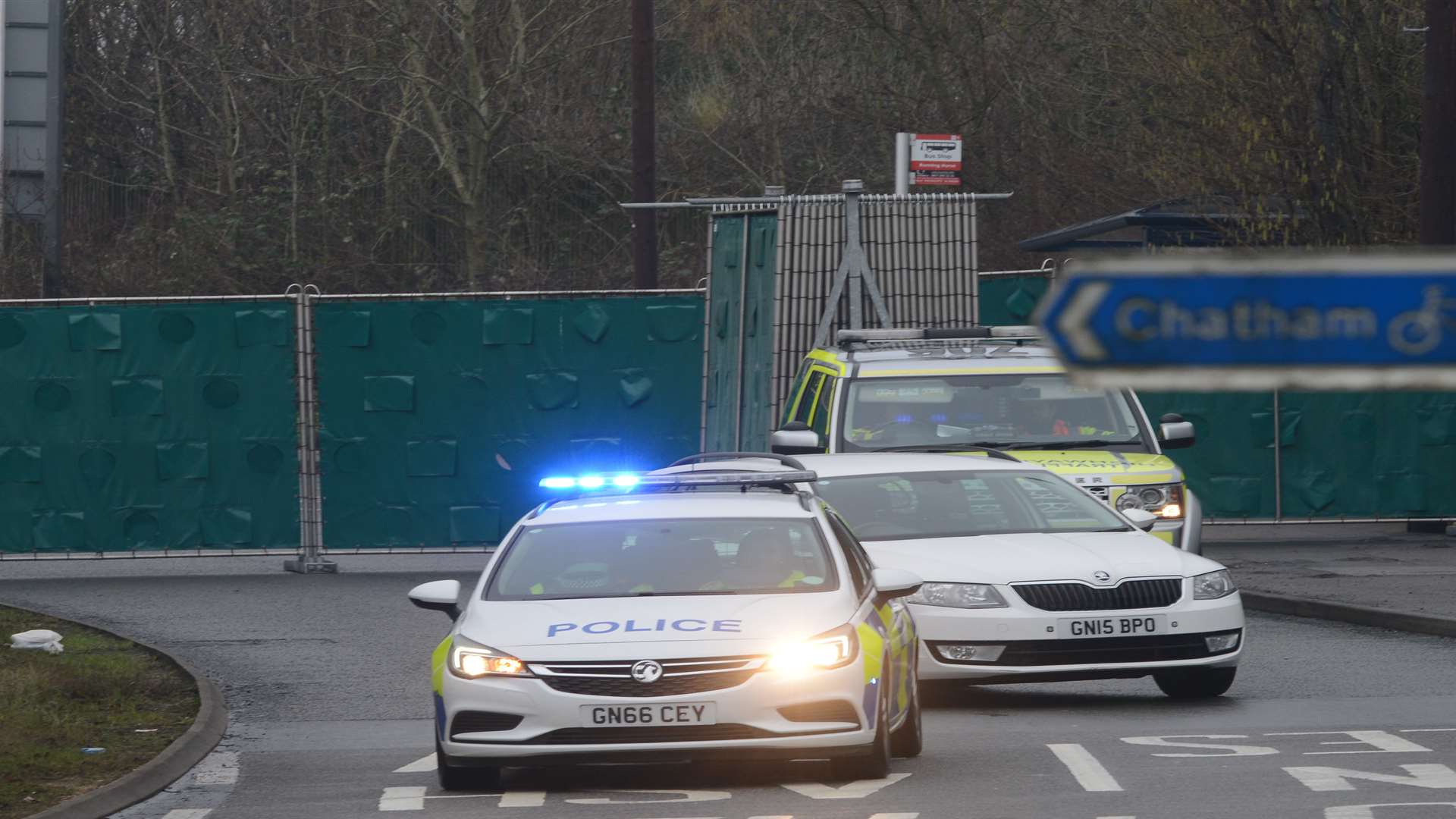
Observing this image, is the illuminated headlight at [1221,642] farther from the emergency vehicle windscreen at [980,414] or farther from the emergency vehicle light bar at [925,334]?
the emergency vehicle light bar at [925,334]

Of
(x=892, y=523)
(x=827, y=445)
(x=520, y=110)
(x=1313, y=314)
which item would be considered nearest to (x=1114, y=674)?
(x=892, y=523)

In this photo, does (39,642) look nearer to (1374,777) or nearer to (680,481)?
(680,481)

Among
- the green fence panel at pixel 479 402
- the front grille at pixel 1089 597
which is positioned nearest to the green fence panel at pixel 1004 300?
the green fence panel at pixel 479 402

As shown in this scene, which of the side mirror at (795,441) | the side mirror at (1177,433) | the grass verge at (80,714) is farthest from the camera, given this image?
the side mirror at (1177,433)

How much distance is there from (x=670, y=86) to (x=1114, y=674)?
3046 centimetres

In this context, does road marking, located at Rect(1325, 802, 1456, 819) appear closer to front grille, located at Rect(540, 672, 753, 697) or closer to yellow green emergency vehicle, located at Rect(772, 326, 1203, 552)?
front grille, located at Rect(540, 672, 753, 697)

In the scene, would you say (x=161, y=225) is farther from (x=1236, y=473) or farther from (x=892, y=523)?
(x=892, y=523)

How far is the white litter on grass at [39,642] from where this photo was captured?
13.9 m

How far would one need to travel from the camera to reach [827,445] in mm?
15047

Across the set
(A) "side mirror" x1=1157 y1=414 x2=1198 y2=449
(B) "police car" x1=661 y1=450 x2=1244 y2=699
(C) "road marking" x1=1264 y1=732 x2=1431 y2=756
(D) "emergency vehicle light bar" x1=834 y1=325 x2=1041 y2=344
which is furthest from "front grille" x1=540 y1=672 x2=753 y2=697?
(D) "emergency vehicle light bar" x1=834 y1=325 x2=1041 y2=344

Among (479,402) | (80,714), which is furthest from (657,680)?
(479,402)

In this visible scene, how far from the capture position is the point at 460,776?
9.05 metres

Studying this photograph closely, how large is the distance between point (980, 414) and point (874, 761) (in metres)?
6.51

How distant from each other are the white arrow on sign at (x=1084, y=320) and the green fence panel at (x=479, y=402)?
62.0ft
